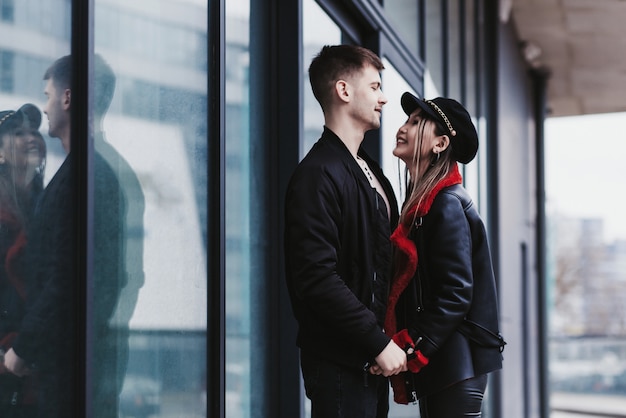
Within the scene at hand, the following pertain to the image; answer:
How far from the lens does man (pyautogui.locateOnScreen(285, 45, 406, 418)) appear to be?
232cm

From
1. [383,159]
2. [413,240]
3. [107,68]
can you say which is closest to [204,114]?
[107,68]

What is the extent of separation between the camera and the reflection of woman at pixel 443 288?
251 centimetres

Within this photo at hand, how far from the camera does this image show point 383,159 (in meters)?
4.62

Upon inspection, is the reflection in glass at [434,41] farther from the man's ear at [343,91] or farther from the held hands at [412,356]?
the held hands at [412,356]

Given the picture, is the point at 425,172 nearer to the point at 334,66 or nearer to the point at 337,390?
the point at 334,66

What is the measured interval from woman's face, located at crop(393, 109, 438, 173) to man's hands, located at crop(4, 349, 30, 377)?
126cm

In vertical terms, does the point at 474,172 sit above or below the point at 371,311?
above

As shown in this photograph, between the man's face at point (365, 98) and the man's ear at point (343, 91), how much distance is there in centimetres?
1

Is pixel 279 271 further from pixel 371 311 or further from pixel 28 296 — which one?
pixel 28 296

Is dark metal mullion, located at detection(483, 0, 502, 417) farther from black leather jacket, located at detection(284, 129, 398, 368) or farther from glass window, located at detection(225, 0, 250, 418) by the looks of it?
black leather jacket, located at detection(284, 129, 398, 368)

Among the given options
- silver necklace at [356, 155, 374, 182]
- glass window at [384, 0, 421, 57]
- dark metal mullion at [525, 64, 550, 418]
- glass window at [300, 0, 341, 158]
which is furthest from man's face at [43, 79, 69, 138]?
dark metal mullion at [525, 64, 550, 418]

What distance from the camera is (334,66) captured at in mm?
2629

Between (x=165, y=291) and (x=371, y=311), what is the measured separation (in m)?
0.56

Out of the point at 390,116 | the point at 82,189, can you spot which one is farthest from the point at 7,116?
the point at 390,116
